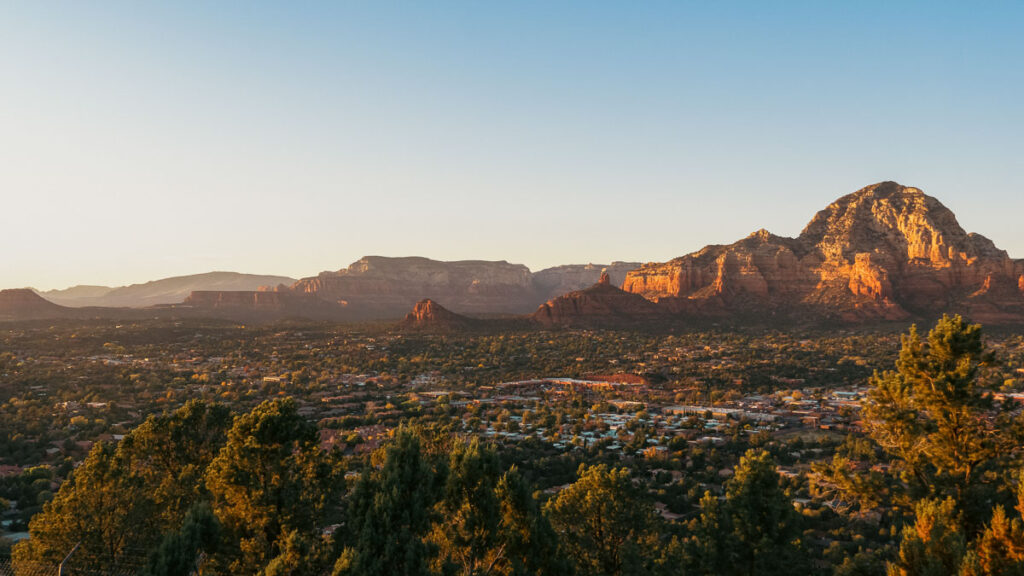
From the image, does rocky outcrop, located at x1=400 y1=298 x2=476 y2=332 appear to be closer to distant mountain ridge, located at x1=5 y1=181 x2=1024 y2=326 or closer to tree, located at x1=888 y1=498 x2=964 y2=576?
distant mountain ridge, located at x1=5 y1=181 x2=1024 y2=326

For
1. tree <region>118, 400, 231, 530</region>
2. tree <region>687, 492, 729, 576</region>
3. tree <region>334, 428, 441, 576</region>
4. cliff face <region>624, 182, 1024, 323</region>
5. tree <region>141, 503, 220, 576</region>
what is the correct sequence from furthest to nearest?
cliff face <region>624, 182, 1024, 323</region> → tree <region>118, 400, 231, 530</region> → tree <region>687, 492, 729, 576</region> → tree <region>334, 428, 441, 576</region> → tree <region>141, 503, 220, 576</region>

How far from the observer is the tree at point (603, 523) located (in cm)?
1697

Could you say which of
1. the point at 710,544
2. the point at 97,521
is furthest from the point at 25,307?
the point at 710,544

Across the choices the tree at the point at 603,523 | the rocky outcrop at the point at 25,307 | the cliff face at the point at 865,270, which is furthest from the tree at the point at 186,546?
the rocky outcrop at the point at 25,307

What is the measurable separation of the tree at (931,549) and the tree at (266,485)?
14344mm

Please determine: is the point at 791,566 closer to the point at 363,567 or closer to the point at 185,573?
the point at 363,567

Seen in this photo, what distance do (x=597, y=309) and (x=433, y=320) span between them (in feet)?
140

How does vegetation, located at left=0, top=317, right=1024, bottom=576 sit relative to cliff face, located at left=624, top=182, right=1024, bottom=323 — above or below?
below

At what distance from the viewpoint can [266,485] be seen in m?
14.3

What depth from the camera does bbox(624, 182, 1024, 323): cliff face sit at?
11669 centimetres

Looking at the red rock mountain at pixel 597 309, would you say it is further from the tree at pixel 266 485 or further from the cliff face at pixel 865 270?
the tree at pixel 266 485

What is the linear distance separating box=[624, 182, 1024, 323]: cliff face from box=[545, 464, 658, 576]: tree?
12264cm

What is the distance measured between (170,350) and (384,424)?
67.5 meters

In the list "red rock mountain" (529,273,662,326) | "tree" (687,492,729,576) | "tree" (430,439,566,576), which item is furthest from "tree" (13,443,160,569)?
"red rock mountain" (529,273,662,326)
